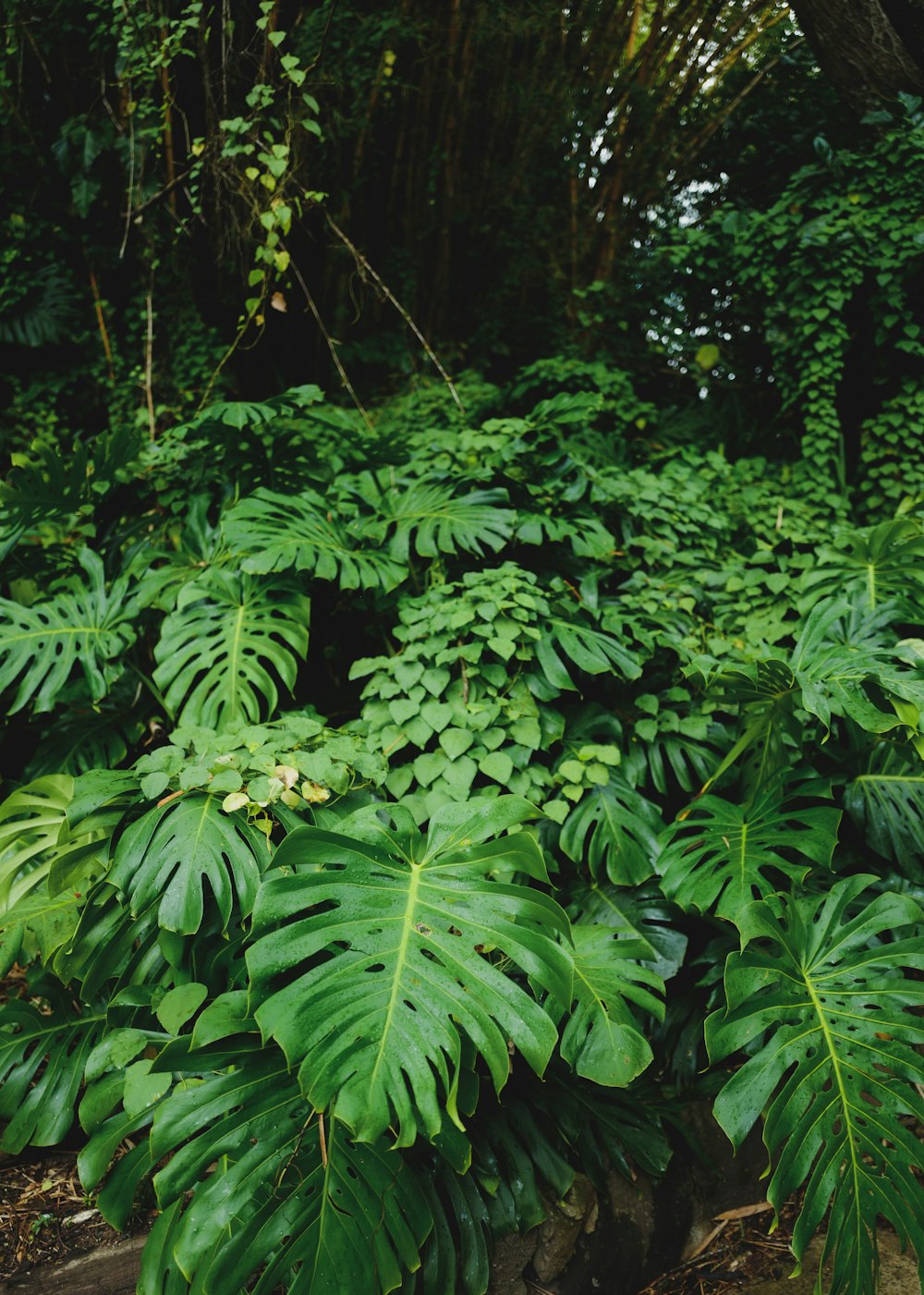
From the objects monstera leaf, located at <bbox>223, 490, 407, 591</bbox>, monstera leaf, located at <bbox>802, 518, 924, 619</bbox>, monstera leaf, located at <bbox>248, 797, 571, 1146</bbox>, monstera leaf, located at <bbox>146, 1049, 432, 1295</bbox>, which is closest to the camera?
monstera leaf, located at <bbox>248, 797, 571, 1146</bbox>

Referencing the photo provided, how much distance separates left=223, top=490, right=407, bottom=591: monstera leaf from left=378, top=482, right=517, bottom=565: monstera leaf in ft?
0.26

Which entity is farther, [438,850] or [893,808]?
[893,808]

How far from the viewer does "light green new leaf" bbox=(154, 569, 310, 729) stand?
202 centimetres

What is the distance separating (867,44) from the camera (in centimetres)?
312

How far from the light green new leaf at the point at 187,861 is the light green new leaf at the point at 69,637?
0.74m

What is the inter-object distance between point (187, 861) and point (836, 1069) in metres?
1.21

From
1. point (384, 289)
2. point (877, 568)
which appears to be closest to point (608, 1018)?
point (877, 568)

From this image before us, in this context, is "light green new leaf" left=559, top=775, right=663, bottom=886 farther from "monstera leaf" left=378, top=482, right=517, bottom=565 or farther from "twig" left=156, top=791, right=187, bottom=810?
"twig" left=156, top=791, right=187, bottom=810

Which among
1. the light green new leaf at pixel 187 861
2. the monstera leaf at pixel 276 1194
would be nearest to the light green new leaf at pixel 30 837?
the light green new leaf at pixel 187 861

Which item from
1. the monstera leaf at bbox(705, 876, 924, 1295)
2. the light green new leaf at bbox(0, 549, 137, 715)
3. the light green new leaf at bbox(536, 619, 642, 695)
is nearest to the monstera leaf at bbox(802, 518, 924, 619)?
the light green new leaf at bbox(536, 619, 642, 695)

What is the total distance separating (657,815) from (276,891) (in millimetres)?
1121

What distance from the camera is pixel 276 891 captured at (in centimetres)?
125

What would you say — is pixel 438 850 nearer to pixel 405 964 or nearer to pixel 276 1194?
pixel 405 964

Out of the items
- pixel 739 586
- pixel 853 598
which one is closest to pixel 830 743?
pixel 853 598
